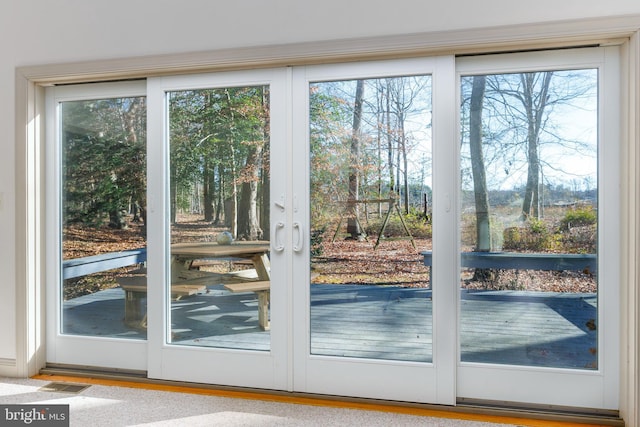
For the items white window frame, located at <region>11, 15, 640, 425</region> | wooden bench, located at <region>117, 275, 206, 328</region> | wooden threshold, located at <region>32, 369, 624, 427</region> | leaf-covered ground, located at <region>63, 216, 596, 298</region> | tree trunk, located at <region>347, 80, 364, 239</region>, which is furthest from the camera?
wooden bench, located at <region>117, 275, 206, 328</region>

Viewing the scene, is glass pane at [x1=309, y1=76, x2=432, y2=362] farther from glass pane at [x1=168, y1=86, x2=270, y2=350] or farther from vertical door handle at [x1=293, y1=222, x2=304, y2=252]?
glass pane at [x1=168, y1=86, x2=270, y2=350]

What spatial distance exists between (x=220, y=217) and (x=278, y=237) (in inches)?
15.2

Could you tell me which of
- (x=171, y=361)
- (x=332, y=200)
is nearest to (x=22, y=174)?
(x=171, y=361)

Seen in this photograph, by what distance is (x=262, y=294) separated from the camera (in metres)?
2.63

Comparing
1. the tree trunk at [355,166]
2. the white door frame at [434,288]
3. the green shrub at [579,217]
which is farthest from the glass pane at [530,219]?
the tree trunk at [355,166]

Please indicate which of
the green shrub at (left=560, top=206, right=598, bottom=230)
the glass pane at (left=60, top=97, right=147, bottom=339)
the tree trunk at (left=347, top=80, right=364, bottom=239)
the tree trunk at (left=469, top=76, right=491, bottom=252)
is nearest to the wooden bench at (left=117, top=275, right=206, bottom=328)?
the glass pane at (left=60, top=97, right=147, bottom=339)

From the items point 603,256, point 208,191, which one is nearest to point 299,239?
point 208,191

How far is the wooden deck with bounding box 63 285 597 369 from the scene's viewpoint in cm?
233

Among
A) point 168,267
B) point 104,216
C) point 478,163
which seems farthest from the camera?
point 104,216

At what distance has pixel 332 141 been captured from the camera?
8.30ft

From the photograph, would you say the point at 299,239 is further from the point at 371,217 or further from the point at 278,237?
the point at 371,217

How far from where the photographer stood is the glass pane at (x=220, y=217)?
8.58 ft

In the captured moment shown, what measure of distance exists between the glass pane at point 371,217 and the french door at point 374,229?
11 millimetres

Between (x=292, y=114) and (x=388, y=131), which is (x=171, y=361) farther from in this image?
(x=388, y=131)
